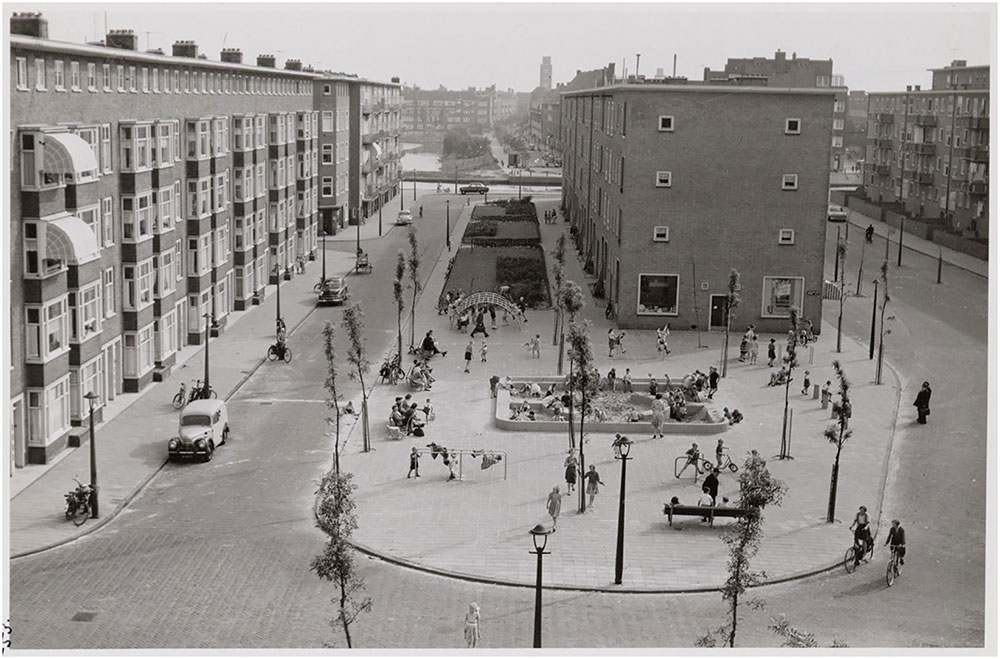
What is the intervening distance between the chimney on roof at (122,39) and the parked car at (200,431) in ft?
45.0

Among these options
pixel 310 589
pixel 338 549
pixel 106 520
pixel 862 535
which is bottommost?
pixel 310 589

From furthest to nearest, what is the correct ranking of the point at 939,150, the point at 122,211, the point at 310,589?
1. the point at 939,150
2. the point at 122,211
3. the point at 310,589

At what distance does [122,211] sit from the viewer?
143 feet

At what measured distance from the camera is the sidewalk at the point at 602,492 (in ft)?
94.8

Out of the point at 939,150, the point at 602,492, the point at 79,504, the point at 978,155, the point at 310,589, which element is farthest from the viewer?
the point at 939,150

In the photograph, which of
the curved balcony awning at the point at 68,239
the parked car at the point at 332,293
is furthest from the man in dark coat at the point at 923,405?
the parked car at the point at 332,293

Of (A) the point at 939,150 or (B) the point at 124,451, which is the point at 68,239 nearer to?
(B) the point at 124,451

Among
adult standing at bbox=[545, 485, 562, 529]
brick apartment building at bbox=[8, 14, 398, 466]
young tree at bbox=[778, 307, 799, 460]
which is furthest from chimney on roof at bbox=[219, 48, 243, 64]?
adult standing at bbox=[545, 485, 562, 529]

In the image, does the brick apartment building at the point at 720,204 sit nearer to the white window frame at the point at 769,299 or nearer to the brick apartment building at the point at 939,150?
the white window frame at the point at 769,299

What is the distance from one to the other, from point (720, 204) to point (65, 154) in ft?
103

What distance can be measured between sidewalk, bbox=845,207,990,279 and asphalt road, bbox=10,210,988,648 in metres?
47.2

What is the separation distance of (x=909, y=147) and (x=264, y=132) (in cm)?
6879

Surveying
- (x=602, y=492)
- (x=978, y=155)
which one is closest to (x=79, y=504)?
(x=602, y=492)

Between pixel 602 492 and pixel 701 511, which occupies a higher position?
pixel 701 511
